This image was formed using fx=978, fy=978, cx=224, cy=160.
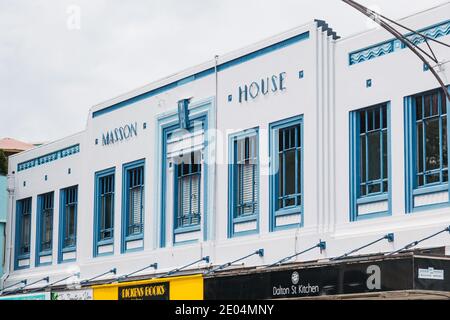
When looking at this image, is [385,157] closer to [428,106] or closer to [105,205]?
[428,106]

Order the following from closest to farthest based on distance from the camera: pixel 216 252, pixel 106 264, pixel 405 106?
pixel 405 106 → pixel 216 252 → pixel 106 264

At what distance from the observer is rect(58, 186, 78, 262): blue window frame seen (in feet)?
109

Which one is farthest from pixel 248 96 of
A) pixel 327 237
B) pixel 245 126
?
pixel 327 237

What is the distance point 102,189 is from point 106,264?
2.51 meters

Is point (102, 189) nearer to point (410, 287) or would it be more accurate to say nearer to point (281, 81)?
point (281, 81)

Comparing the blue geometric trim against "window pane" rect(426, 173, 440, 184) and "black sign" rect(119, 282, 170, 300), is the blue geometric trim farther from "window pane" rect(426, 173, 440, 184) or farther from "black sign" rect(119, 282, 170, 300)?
"black sign" rect(119, 282, 170, 300)

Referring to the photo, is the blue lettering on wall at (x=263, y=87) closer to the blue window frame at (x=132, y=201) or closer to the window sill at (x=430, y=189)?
the window sill at (x=430, y=189)

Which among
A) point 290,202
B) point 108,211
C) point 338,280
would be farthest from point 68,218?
point 338,280

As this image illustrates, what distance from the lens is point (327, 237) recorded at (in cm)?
2195

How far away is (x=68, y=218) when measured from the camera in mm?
33562

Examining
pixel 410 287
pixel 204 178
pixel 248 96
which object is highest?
pixel 248 96

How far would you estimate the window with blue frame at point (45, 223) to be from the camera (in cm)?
3481

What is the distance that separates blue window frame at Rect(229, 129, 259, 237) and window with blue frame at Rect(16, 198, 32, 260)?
13367mm

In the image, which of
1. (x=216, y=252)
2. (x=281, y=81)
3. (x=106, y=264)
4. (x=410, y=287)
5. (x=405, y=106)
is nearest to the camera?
(x=410, y=287)
